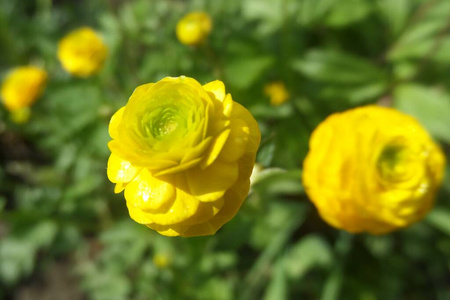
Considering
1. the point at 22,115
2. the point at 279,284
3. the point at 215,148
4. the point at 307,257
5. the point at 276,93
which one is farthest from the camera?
the point at 22,115

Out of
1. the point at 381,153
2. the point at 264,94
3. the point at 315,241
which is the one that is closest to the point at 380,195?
the point at 381,153

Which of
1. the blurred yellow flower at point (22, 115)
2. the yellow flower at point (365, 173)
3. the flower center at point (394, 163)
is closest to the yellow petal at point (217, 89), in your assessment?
the yellow flower at point (365, 173)

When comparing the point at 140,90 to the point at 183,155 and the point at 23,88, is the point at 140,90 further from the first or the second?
the point at 23,88

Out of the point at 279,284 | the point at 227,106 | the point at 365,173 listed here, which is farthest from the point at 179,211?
the point at 279,284

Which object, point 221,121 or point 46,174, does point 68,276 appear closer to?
point 46,174

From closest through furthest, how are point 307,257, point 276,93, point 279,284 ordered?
point 279,284 < point 276,93 < point 307,257

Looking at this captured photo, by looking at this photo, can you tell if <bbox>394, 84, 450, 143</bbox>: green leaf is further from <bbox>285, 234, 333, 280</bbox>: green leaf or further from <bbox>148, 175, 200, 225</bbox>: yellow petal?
<bbox>148, 175, 200, 225</bbox>: yellow petal

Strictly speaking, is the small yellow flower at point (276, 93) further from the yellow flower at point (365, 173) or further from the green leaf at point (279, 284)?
the yellow flower at point (365, 173)

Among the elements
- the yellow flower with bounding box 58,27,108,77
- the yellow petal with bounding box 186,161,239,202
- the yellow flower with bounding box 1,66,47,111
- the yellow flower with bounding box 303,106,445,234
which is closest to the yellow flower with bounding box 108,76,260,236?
the yellow petal with bounding box 186,161,239,202
